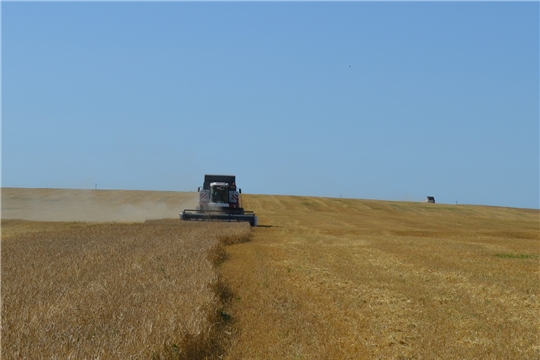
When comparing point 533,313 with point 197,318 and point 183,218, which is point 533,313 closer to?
point 197,318

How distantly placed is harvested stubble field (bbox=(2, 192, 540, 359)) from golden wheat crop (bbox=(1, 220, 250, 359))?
3cm

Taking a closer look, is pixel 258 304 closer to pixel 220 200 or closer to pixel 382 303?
pixel 382 303

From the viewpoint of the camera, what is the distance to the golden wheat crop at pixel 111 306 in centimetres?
700

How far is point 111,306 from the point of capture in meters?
9.13

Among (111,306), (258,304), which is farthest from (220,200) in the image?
(111,306)

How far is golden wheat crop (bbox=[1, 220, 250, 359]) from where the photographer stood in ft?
23.0

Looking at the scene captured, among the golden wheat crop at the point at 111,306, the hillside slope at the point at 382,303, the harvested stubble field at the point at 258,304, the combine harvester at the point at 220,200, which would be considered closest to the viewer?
the golden wheat crop at the point at 111,306

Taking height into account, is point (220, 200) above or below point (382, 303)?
above

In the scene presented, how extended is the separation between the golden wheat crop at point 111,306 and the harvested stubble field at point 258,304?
0.03 meters

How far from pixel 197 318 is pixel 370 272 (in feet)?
27.1

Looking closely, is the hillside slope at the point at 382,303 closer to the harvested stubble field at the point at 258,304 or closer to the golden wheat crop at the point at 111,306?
the harvested stubble field at the point at 258,304

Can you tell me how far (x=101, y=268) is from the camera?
13797 millimetres

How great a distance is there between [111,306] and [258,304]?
126 inches

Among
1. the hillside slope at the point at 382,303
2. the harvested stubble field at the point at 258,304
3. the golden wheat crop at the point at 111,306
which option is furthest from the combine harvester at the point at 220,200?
the golden wheat crop at the point at 111,306
